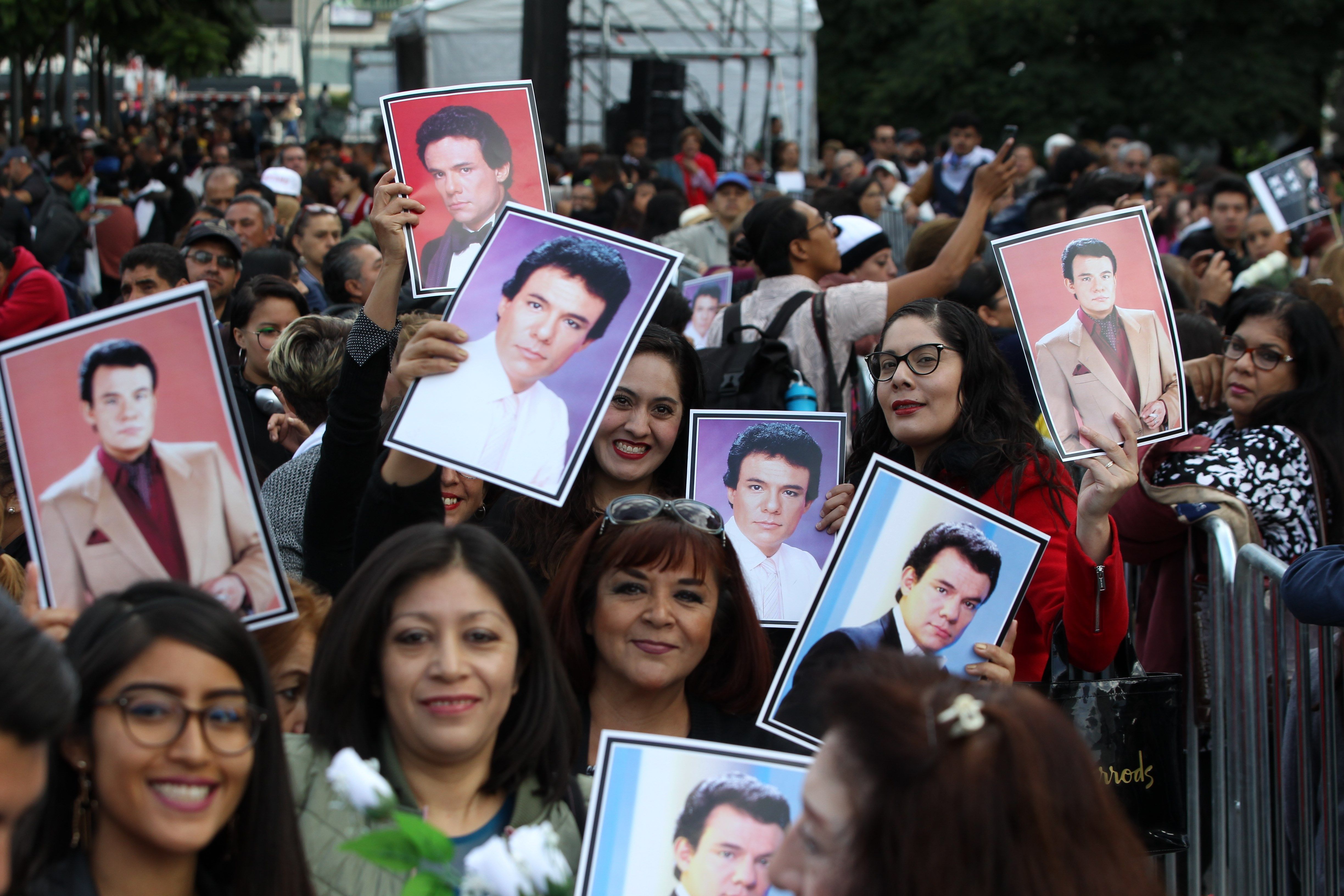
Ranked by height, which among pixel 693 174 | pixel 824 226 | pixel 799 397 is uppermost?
pixel 693 174

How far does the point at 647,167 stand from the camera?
14.3 meters

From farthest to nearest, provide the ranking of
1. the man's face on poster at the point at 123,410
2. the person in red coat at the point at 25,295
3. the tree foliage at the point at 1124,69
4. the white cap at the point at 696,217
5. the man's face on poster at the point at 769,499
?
the tree foliage at the point at 1124,69 < the white cap at the point at 696,217 < the person in red coat at the point at 25,295 < the man's face on poster at the point at 769,499 < the man's face on poster at the point at 123,410

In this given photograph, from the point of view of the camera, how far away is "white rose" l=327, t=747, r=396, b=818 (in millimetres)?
1688

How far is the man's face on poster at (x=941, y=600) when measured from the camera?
8.90 feet

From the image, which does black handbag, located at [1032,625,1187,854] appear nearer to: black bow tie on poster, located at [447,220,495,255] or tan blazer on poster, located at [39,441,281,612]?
black bow tie on poster, located at [447,220,495,255]

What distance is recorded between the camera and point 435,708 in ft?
7.11

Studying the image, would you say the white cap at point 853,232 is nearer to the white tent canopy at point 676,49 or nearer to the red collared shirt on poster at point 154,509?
the red collared shirt on poster at point 154,509

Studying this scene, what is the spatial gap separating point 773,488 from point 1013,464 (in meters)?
0.57

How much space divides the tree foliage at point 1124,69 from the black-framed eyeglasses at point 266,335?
29593 millimetres

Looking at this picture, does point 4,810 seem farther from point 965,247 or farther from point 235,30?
point 235,30

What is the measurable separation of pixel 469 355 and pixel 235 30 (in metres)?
25.8

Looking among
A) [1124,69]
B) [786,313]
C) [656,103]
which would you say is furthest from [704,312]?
[1124,69]

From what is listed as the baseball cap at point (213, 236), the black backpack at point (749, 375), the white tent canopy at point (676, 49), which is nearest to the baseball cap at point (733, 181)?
the baseball cap at point (213, 236)

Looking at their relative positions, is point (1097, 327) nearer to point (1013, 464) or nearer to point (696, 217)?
point (1013, 464)
